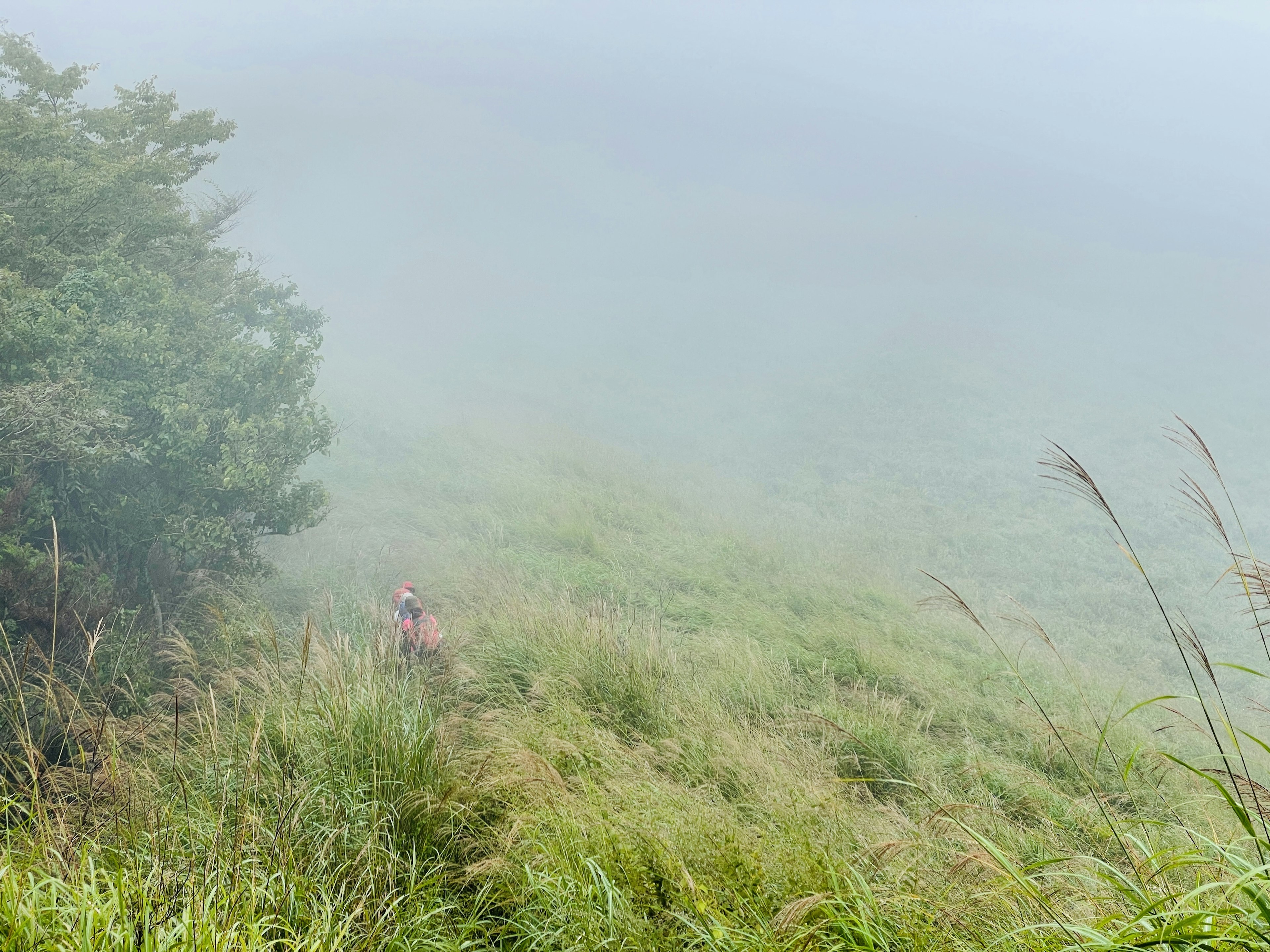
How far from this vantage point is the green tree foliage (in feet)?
22.6

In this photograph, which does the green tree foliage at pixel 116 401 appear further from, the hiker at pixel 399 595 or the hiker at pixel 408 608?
the hiker at pixel 408 608

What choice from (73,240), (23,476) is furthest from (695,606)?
(73,240)

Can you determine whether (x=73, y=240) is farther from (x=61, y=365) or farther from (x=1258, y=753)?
(x=1258, y=753)

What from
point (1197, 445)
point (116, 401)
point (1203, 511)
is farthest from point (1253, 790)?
point (116, 401)

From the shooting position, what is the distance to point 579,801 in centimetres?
275

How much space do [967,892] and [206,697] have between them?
15.0ft

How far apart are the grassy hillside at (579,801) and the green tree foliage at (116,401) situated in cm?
154

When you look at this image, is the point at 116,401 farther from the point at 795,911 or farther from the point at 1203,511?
the point at 1203,511

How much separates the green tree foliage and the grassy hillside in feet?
5.07

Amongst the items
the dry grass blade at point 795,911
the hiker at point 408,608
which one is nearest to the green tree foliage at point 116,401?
the hiker at point 408,608

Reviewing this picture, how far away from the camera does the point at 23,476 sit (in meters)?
6.86

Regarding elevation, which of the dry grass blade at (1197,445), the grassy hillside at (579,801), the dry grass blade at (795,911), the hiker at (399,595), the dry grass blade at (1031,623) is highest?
the dry grass blade at (1197,445)

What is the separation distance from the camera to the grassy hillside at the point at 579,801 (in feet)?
5.90

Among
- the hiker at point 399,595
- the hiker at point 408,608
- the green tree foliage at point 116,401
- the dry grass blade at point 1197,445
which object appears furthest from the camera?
the green tree foliage at point 116,401
